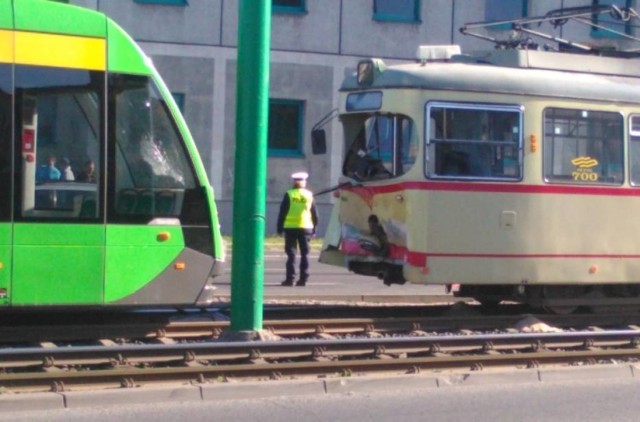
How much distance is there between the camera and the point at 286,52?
32094 mm

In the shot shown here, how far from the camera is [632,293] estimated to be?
15.6 metres

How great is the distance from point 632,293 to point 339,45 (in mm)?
18286

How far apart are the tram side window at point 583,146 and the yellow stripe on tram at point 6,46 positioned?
20.6ft

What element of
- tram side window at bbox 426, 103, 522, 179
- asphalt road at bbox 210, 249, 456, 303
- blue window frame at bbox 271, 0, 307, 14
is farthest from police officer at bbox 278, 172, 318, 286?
blue window frame at bbox 271, 0, 307, 14

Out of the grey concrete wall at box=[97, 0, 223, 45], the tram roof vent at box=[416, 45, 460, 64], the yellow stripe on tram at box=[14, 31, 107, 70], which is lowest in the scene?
the yellow stripe on tram at box=[14, 31, 107, 70]

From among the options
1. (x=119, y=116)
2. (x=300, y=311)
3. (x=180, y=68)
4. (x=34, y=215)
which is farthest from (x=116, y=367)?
(x=180, y=68)

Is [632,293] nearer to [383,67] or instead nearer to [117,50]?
[383,67]

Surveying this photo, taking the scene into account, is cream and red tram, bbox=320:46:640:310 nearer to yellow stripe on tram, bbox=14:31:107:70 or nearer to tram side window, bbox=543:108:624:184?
tram side window, bbox=543:108:624:184

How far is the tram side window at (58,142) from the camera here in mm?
11336

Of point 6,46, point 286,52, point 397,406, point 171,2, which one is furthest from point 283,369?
point 286,52

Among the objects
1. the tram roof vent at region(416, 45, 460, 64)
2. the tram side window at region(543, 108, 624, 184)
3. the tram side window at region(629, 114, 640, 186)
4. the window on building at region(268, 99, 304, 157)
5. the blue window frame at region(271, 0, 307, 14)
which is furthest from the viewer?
the window on building at region(268, 99, 304, 157)

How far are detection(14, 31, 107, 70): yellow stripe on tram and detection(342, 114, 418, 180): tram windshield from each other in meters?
3.86

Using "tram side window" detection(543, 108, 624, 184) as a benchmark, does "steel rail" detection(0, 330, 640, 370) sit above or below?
below

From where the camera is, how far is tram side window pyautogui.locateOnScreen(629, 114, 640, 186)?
14.8 metres
